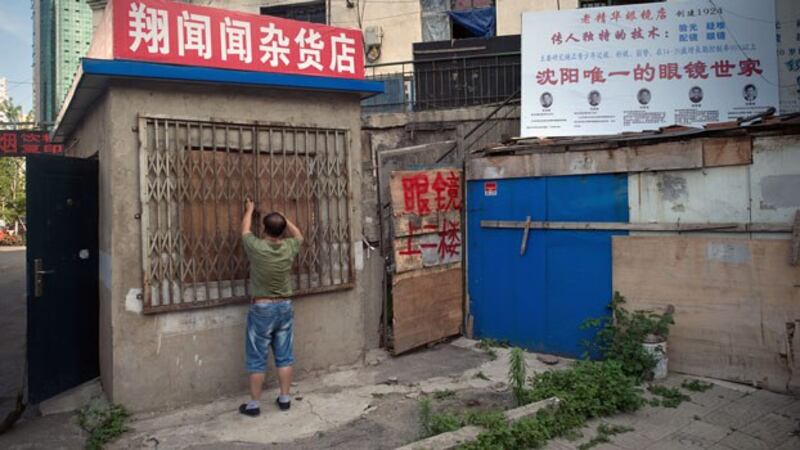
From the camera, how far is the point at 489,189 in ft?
22.7

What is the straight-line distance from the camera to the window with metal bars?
4.71 m

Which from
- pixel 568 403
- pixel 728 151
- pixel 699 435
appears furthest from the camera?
pixel 728 151

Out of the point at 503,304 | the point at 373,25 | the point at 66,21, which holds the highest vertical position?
the point at 66,21

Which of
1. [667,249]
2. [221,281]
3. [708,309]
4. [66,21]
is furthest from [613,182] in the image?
[66,21]

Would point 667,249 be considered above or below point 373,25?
below

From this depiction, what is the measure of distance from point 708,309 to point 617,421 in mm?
1815

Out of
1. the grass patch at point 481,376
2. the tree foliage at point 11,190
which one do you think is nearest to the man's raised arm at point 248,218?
the grass patch at point 481,376

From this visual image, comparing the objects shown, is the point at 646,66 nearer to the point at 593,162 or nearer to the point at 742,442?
the point at 593,162

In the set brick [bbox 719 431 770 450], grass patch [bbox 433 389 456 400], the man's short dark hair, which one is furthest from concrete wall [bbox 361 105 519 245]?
brick [bbox 719 431 770 450]

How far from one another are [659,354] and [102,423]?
5.41 m

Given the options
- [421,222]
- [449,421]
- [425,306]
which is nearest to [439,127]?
[421,222]

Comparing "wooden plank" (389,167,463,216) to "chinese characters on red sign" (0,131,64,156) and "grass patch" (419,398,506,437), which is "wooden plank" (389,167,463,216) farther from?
"chinese characters on red sign" (0,131,64,156)

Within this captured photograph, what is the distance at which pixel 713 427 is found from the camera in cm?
431

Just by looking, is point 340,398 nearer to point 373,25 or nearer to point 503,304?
point 503,304
